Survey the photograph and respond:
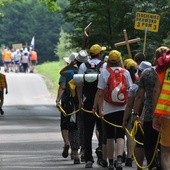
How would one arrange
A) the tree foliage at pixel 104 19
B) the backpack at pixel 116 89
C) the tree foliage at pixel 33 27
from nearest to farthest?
the backpack at pixel 116 89, the tree foliage at pixel 104 19, the tree foliage at pixel 33 27

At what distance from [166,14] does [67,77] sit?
42.5ft

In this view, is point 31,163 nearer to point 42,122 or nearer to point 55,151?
point 55,151

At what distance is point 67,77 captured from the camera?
54.3 feet

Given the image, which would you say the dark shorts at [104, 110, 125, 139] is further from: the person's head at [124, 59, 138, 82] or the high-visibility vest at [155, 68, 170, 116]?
the high-visibility vest at [155, 68, 170, 116]

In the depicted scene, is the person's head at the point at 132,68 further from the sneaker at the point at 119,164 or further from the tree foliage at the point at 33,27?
the tree foliage at the point at 33,27

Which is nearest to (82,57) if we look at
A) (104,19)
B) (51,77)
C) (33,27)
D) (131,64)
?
(131,64)

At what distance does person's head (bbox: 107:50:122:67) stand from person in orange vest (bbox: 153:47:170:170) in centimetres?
322

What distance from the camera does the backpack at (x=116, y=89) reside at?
1452 centimetres

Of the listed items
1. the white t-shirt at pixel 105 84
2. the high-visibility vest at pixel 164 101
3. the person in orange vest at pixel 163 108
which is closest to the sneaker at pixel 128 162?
the white t-shirt at pixel 105 84

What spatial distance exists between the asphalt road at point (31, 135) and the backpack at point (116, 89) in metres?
1.33

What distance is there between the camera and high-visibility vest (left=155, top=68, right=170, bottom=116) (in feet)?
36.4

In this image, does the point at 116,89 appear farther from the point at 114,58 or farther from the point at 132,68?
the point at 132,68

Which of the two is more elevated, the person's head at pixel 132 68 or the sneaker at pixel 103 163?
the person's head at pixel 132 68

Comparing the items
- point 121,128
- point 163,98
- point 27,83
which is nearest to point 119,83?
point 121,128
